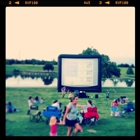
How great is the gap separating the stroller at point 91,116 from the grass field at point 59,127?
3 centimetres

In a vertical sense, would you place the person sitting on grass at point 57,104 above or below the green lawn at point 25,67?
below

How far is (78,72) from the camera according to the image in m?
1.88

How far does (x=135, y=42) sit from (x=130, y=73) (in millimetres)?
218

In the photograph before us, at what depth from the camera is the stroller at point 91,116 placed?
1869 millimetres

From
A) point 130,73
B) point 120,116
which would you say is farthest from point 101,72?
point 120,116

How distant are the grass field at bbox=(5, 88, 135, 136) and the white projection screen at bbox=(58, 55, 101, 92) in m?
0.08

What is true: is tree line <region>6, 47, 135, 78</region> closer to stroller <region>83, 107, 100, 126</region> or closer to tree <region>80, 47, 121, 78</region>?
tree <region>80, 47, 121, 78</region>

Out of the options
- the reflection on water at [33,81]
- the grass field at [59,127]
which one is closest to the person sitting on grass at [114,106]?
the grass field at [59,127]

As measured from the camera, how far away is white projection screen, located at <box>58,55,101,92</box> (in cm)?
188

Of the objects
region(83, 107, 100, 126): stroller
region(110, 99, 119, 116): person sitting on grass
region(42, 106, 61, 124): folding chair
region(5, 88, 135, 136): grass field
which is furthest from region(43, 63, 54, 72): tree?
region(110, 99, 119, 116): person sitting on grass

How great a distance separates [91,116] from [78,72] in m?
0.31

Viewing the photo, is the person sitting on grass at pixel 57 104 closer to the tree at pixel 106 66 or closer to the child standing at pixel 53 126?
the child standing at pixel 53 126

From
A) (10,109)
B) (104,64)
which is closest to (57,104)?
(10,109)

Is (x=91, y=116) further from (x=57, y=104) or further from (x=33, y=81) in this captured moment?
(x=33, y=81)
